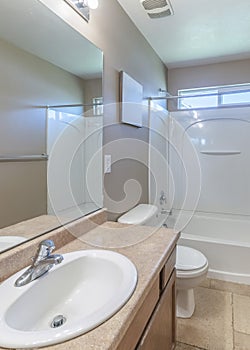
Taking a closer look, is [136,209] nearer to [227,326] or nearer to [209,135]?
[227,326]

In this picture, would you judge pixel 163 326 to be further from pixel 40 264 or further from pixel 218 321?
pixel 218 321

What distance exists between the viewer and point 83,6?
1.43 meters

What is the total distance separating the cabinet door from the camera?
3.13 ft

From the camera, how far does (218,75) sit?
3199 mm

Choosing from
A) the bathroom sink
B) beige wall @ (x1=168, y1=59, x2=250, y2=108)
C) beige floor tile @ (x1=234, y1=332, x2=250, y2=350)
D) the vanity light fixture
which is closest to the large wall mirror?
the bathroom sink

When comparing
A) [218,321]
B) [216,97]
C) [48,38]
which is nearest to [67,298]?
[48,38]

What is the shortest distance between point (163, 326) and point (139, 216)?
35.3 inches

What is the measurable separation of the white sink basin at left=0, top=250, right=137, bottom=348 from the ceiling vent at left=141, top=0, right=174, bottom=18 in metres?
1.77

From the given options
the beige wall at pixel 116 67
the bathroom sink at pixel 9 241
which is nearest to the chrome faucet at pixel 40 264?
the bathroom sink at pixel 9 241

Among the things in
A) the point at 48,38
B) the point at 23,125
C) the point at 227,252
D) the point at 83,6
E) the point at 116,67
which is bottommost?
the point at 227,252

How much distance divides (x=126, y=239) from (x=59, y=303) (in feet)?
1.51

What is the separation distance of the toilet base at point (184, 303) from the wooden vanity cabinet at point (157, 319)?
46 cm

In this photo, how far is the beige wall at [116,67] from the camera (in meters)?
1.61

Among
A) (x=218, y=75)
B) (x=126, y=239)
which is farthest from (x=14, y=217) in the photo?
(x=218, y=75)
